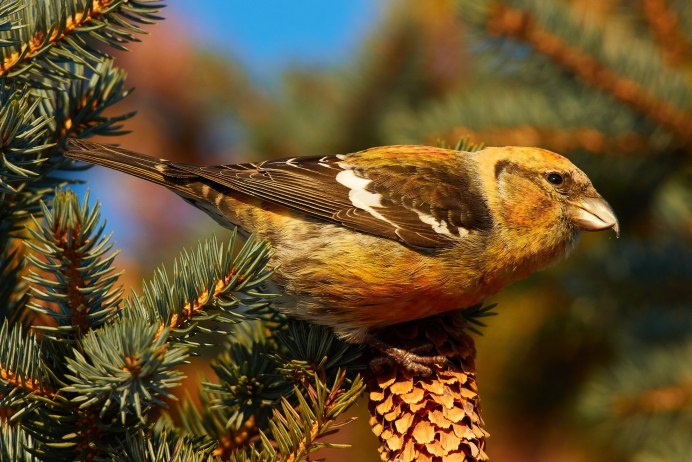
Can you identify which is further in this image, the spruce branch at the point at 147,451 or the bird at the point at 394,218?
the bird at the point at 394,218

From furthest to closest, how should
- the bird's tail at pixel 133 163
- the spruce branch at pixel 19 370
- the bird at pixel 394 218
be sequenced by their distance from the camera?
the bird at pixel 394 218 < the bird's tail at pixel 133 163 < the spruce branch at pixel 19 370

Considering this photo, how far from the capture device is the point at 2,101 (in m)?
1.63

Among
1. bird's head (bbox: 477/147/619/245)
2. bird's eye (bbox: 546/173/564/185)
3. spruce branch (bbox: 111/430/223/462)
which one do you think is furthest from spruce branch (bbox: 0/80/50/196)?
bird's eye (bbox: 546/173/564/185)

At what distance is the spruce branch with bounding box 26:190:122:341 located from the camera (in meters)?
1.44

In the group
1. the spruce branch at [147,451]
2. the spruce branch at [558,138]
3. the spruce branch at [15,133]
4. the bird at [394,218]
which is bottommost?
the bird at [394,218]

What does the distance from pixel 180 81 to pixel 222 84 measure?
0.26 m

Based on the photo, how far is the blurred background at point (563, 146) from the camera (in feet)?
8.85

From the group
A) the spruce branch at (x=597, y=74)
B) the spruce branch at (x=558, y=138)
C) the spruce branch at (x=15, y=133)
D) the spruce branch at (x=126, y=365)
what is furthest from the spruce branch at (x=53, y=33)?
the spruce branch at (x=558, y=138)

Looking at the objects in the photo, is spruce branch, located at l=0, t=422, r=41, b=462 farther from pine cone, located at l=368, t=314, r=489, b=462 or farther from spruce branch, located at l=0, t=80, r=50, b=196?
pine cone, located at l=368, t=314, r=489, b=462

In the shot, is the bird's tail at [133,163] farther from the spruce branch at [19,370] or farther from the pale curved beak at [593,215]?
the pale curved beak at [593,215]

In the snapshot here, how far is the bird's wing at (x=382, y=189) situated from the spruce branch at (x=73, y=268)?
1136mm

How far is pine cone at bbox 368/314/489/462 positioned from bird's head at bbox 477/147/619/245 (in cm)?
83

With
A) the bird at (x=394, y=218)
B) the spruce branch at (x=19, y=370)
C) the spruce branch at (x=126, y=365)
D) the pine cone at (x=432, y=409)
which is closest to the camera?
the spruce branch at (x=126, y=365)

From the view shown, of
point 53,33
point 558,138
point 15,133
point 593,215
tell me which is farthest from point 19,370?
point 558,138
